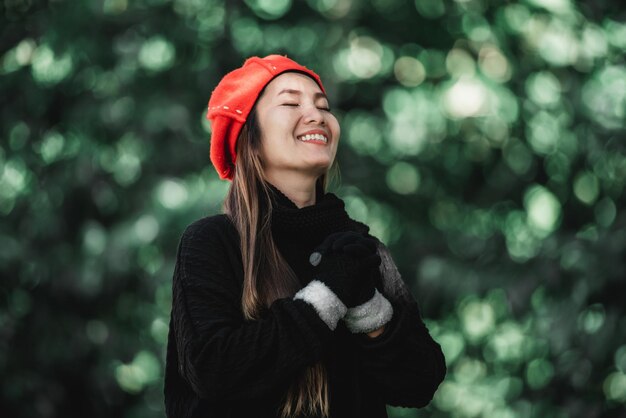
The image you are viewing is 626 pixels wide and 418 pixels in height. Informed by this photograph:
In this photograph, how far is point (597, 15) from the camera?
3.23 metres

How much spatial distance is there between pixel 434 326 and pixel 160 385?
3.82 ft

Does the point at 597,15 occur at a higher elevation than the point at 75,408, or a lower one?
higher

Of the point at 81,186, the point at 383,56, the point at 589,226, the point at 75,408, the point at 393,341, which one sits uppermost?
the point at 393,341

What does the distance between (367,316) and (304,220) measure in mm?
209

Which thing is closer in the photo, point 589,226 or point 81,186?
point 589,226

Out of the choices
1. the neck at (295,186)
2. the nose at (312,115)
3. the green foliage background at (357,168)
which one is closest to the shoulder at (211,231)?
the neck at (295,186)

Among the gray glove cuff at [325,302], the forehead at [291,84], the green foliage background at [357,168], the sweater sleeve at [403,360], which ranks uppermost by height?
the forehead at [291,84]

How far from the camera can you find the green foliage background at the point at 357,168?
3.18 metres

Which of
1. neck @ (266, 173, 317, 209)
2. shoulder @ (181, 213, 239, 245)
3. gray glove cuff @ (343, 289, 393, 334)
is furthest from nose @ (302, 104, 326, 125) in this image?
gray glove cuff @ (343, 289, 393, 334)

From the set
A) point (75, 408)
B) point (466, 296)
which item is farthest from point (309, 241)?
point (75, 408)

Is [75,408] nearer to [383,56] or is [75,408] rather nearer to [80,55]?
[80,55]

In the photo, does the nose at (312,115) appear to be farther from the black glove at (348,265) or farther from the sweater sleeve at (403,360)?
the sweater sleeve at (403,360)

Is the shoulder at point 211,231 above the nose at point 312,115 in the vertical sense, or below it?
below

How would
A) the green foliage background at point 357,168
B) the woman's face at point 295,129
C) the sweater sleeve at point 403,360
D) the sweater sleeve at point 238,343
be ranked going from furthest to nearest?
the green foliage background at point 357,168 → the woman's face at point 295,129 → the sweater sleeve at point 403,360 → the sweater sleeve at point 238,343
